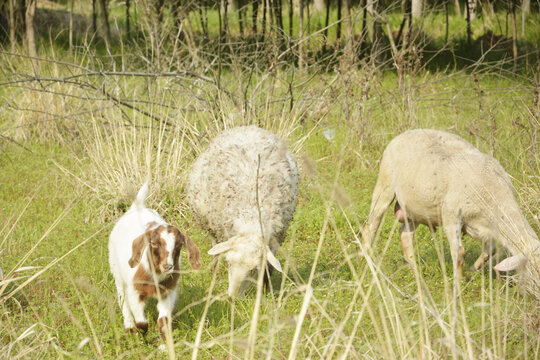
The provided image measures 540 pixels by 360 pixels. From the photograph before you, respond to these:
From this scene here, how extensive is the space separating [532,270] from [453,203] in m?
1.04

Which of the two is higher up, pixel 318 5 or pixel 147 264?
pixel 147 264

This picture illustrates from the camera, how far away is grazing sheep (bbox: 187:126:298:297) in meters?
4.53

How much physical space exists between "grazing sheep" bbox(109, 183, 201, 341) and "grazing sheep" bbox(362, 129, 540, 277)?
158 cm

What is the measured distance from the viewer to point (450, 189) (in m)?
5.07

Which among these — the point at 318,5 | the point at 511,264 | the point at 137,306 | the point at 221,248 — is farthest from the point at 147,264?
the point at 318,5

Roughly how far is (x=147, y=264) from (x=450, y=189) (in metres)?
2.44

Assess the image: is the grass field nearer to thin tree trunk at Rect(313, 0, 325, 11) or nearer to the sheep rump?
the sheep rump

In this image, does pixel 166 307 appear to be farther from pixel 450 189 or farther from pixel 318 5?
pixel 318 5

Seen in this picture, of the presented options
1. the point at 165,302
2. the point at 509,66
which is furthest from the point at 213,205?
the point at 509,66

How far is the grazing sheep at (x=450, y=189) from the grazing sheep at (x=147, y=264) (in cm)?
158

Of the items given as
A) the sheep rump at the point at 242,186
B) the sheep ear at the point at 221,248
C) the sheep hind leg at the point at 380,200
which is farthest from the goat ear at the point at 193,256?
the sheep hind leg at the point at 380,200

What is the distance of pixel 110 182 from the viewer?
22.4ft

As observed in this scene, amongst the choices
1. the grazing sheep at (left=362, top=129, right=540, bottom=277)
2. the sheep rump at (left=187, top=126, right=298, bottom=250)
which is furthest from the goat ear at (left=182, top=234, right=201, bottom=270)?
the grazing sheep at (left=362, top=129, right=540, bottom=277)

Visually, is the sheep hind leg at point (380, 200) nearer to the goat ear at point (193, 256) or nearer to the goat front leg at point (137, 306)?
the goat ear at point (193, 256)
